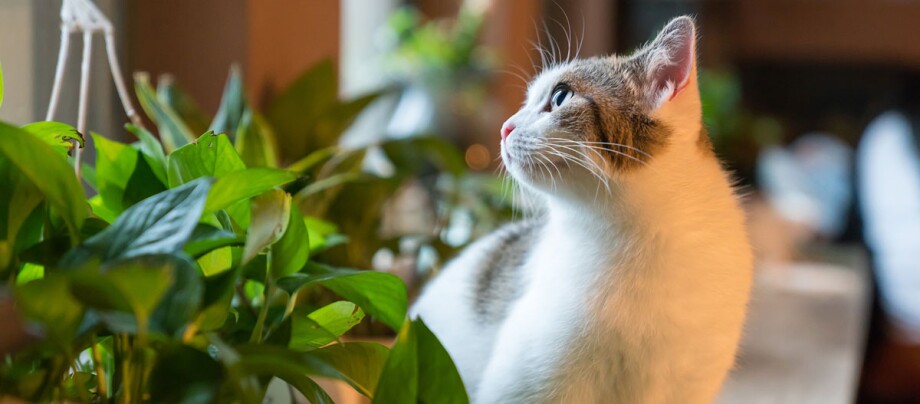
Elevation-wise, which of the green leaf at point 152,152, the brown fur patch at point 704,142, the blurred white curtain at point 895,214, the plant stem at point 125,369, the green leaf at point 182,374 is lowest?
the blurred white curtain at point 895,214

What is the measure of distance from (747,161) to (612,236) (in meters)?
2.54

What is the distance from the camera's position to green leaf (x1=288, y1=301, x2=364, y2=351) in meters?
0.63

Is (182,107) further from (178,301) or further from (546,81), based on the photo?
(178,301)

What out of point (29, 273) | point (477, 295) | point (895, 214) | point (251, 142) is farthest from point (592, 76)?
point (895, 214)

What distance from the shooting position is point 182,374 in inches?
19.1

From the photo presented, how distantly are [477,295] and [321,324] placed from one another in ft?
1.05

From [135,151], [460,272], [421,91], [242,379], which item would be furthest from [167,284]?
[421,91]

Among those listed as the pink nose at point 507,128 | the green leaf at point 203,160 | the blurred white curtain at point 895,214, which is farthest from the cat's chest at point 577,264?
the blurred white curtain at point 895,214

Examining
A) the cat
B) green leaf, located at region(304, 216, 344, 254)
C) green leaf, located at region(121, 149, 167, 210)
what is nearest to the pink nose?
the cat

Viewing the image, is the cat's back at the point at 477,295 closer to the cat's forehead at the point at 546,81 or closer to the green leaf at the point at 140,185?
the cat's forehead at the point at 546,81

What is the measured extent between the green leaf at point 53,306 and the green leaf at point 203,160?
7.1 inches

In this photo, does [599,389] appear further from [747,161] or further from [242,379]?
Result: [747,161]

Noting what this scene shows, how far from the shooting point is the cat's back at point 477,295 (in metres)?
0.91

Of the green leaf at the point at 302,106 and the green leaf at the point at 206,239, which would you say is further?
the green leaf at the point at 302,106
